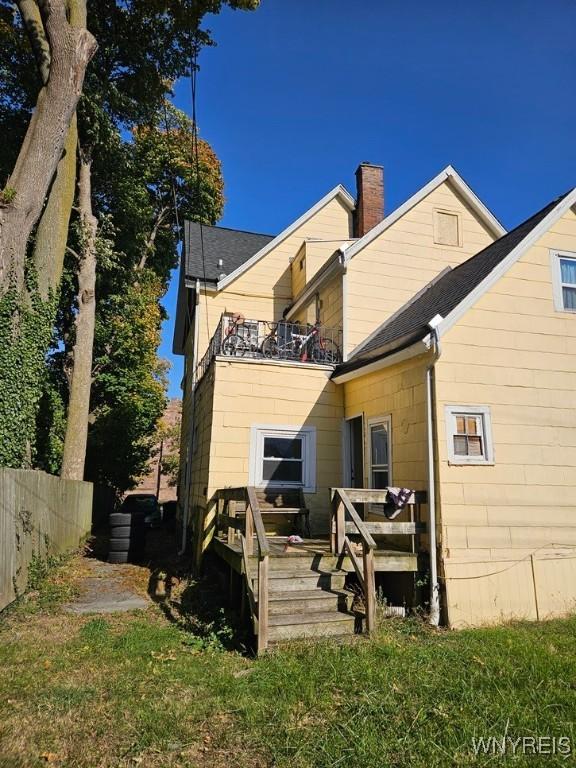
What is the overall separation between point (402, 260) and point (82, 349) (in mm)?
10628

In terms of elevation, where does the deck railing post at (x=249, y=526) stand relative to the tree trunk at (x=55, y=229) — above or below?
below

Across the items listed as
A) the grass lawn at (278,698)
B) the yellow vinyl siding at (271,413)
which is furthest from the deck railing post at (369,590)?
the yellow vinyl siding at (271,413)

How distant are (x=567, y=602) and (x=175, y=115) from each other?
26858mm

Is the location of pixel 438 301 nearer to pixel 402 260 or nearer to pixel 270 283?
pixel 402 260

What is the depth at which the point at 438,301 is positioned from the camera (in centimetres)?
908

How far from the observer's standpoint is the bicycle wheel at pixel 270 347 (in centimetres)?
998

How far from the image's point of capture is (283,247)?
15.6 meters

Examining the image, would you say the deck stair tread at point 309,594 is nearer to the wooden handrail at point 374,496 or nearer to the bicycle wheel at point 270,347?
the wooden handrail at point 374,496

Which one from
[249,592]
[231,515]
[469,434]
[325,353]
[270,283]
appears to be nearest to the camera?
[249,592]

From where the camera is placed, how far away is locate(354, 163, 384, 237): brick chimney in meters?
14.7

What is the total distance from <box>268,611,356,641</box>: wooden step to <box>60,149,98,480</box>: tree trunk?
10.9 metres

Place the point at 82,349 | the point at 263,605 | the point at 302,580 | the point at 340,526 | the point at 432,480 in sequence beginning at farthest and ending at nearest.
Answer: the point at 82,349 < the point at 432,480 < the point at 340,526 < the point at 302,580 < the point at 263,605

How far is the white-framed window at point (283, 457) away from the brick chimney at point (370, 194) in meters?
7.76
